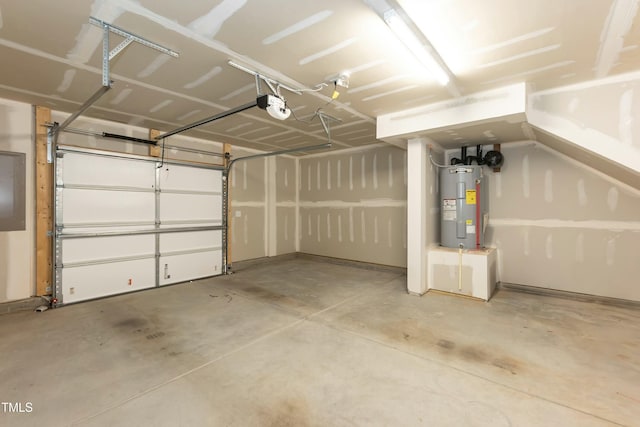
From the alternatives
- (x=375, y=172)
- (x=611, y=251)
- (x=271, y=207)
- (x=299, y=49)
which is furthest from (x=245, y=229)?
(x=611, y=251)

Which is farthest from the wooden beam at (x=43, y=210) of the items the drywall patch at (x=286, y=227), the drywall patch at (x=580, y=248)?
the drywall patch at (x=580, y=248)

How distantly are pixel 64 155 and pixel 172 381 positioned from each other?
3596mm

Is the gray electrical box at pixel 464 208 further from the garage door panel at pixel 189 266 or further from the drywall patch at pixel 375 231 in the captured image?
the garage door panel at pixel 189 266

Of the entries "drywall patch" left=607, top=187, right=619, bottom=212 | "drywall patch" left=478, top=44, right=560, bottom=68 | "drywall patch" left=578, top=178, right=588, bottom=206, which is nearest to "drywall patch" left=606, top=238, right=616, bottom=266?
"drywall patch" left=607, top=187, right=619, bottom=212

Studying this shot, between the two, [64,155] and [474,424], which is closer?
[474,424]

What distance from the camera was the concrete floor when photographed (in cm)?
184

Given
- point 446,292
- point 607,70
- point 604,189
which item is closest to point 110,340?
point 446,292

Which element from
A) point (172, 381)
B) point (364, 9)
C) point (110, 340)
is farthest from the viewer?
point (110, 340)

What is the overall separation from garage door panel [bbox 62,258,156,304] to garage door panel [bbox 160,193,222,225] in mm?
822

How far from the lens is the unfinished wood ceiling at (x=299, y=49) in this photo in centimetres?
188

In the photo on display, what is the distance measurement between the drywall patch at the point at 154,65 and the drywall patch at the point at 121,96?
490 millimetres

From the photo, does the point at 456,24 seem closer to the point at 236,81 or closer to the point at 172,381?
the point at 236,81

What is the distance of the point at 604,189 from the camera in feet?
12.5

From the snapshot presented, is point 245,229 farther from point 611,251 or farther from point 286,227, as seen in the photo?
point 611,251
